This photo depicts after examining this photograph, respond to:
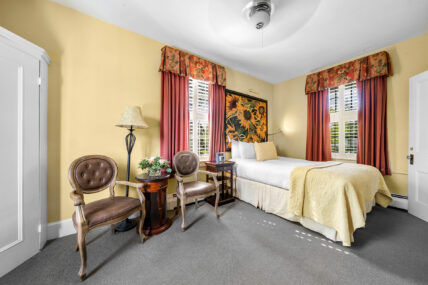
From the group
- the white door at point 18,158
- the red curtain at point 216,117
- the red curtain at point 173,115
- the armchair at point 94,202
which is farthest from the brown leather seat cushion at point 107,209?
the red curtain at point 216,117

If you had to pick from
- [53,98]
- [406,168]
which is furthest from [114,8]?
[406,168]

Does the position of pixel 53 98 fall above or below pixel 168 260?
above

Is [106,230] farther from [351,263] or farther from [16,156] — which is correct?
[351,263]

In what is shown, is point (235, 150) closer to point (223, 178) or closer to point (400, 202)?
point (223, 178)

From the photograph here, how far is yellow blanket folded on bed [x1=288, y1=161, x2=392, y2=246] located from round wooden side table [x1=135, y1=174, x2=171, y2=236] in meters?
1.75

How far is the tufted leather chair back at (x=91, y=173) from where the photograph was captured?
1.64 m

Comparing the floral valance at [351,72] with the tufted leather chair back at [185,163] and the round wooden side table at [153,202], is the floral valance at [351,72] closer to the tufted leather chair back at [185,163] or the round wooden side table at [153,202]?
the tufted leather chair back at [185,163]

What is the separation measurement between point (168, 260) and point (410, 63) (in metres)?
4.71

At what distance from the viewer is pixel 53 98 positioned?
1.87 metres

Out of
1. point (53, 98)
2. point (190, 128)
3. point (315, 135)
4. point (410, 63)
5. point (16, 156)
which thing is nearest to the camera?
point (16, 156)

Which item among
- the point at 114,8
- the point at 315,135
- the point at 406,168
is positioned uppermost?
the point at 114,8

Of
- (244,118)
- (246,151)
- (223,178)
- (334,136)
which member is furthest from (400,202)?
(244,118)

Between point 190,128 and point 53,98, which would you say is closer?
point 53,98

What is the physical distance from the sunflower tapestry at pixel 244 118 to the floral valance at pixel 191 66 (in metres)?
0.48
